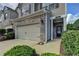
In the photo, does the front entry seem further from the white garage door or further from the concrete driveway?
the white garage door

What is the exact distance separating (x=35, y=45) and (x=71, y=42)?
0.88 metres

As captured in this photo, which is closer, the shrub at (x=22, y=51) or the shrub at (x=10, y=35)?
the shrub at (x=22, y=51)

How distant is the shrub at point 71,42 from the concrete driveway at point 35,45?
16 centimetres

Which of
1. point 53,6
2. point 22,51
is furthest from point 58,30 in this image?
point 22,51

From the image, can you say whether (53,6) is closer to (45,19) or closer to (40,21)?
(45,19)

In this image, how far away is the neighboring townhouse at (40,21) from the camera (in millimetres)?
4141

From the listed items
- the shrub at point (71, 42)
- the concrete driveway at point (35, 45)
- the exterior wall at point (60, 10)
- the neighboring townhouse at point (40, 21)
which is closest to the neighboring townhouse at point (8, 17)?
the neighboring townhouse at point (40, 21)

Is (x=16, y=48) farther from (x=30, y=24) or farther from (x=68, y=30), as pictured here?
(x=68, y=30)

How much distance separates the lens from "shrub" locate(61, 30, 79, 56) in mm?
4004

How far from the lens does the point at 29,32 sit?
4301 mm

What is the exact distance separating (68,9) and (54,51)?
1.08m

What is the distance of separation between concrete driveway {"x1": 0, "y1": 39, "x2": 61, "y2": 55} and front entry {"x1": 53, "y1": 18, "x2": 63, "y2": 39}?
0.48 feet

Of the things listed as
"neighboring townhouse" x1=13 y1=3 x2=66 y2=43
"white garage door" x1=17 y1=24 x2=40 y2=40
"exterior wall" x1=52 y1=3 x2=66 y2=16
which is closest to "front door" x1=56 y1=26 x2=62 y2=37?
"neighboring townhouse" x1=13 y1=3 x2=66 y2=43

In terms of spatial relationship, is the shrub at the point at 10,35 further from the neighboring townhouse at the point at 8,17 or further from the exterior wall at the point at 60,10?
the exterior wall at the point at 60,10
